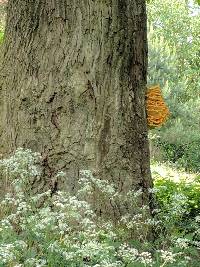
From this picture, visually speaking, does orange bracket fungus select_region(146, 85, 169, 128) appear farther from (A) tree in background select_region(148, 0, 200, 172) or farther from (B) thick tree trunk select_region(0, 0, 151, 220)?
(A) tree in background select_region(148, 0, 200, 172)

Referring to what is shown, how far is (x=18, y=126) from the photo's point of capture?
16.3 ft

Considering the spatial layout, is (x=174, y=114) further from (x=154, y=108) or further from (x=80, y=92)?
(x=80, y=92)

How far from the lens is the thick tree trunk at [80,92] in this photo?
15.8 ft

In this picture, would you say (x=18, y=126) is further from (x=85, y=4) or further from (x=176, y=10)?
(x=176, y=10)

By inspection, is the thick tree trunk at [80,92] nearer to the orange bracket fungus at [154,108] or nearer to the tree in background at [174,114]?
the orange bracket fungus at [154,108]

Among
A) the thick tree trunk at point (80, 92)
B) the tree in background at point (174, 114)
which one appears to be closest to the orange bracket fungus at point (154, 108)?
the thick tree trunk at point (80, 92)

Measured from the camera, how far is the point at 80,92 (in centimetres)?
482

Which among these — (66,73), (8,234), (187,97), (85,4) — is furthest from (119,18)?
(187,97)

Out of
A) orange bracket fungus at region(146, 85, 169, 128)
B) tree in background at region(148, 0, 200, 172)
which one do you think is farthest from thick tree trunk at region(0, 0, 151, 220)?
tree in background at region(148, 0, 200, 172)

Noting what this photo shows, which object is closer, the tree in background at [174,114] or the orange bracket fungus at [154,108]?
the orange bracket fungus at [154,108]

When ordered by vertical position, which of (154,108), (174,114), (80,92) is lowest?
(174,114)

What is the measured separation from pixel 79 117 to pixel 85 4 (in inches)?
32.6

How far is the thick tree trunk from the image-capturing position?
481cm

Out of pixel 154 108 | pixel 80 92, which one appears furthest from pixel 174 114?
pixel 80 92
